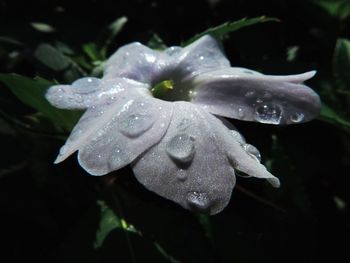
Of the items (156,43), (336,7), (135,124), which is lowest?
(336,7)

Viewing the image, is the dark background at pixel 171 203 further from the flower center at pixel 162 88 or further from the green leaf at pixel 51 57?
the flower center at pixel 162 88

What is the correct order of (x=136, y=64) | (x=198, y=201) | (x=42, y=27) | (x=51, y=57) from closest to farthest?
(x=198, y=201) < (x=136, y=64) < (x=51, y=57) < (x=42, y=27)

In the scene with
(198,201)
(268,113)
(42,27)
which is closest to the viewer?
(198,201)

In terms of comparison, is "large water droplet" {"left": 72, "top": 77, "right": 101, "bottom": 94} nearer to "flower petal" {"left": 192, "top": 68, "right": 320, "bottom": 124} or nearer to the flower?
the flower

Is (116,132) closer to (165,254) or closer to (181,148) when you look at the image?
(181,148)

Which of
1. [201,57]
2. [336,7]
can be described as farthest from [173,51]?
[336,7]

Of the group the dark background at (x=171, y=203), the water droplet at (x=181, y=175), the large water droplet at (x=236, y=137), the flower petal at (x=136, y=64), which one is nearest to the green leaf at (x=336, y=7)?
the dark background at (x=171, y=203)

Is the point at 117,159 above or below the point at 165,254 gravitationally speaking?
above
